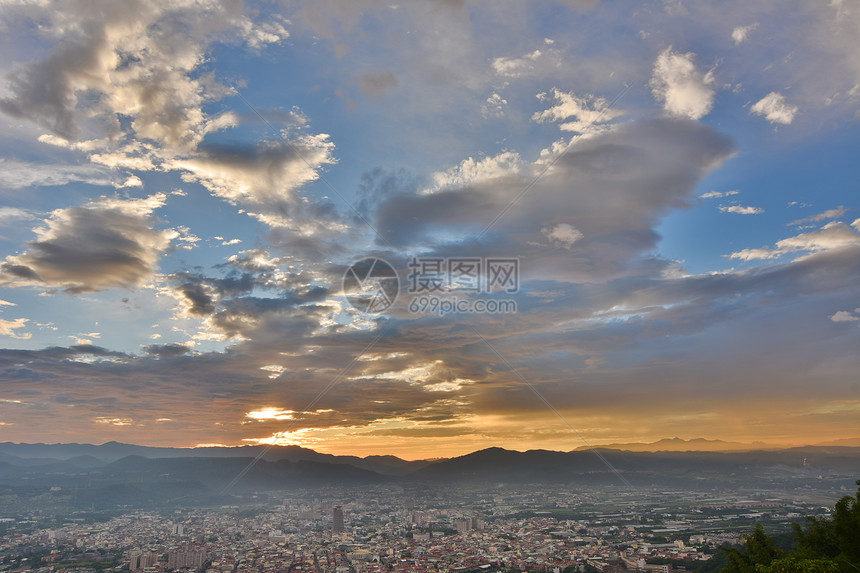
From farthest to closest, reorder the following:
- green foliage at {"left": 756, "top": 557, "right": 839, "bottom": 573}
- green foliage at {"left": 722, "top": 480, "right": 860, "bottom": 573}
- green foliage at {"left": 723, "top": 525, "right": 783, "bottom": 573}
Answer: green foliage at {"left": 723, "top": 525, "right": 783, "bottom": 573}, green foliage at {"left": 722, "top": 480, "right": 860, "bottom": 573}, green foliage at {"left": 756, "top": 557, "right": 839, "bottom": 573}

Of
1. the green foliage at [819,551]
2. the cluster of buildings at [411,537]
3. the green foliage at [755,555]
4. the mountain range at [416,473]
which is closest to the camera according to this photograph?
the green foliage at [819,551]

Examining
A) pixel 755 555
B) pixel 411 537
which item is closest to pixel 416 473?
Result: pixel 411 537

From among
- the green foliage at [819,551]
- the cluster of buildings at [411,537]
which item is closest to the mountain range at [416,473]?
the cluster of buildings at [411,537]

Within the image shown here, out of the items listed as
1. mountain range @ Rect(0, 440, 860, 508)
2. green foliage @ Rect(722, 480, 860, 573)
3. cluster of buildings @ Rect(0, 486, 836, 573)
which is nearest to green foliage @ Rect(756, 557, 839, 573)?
green foliage @ Rect(722, 480, 860, 573)

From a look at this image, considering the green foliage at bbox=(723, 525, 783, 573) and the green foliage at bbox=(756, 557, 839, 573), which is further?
the green foliage at bbox=(723, 525, 783, 573)

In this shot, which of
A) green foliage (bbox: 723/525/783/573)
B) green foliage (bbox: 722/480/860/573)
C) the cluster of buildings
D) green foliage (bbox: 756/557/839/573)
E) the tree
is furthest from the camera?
the cluster of buildings

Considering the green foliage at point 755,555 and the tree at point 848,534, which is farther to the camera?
the green foliage at point 755,555

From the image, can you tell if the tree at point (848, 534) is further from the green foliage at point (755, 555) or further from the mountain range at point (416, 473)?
the mountain range at point (416, 473)

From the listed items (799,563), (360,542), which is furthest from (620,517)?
(799,563)

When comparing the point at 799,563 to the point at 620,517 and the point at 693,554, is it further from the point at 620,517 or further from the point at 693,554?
the point at 620,517

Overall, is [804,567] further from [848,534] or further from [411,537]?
[411,537]

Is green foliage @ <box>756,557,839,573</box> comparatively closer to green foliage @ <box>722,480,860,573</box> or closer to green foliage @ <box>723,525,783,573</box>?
green foliage @ <box>722,480,860,573</box>
